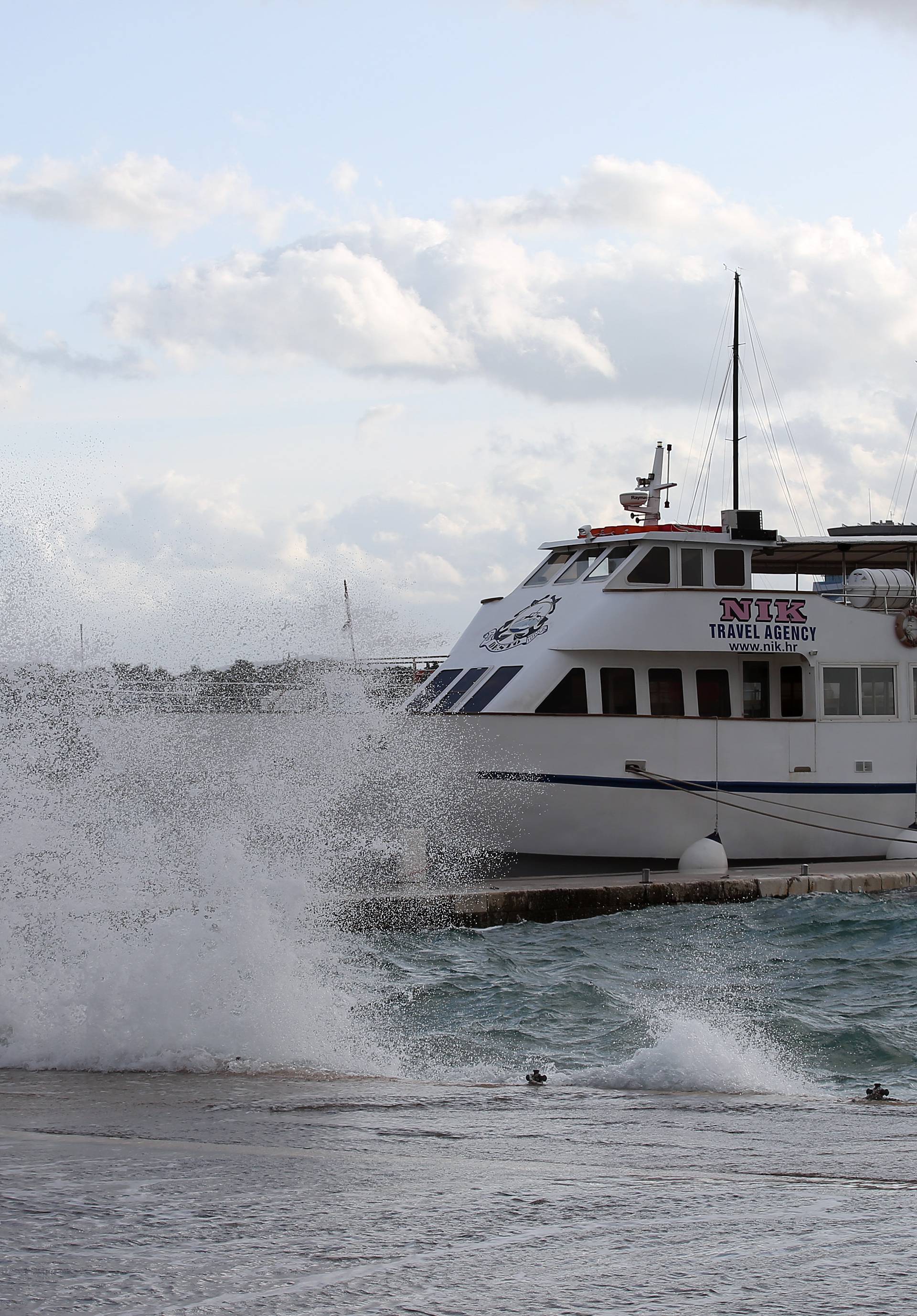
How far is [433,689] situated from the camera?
24516 millimetres

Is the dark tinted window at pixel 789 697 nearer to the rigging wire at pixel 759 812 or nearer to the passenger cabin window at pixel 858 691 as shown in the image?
the passenger cabin window at pixel 858 691

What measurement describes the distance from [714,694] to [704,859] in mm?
3142

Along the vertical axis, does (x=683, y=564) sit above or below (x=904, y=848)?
above

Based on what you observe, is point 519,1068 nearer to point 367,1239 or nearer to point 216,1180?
point 216,1180

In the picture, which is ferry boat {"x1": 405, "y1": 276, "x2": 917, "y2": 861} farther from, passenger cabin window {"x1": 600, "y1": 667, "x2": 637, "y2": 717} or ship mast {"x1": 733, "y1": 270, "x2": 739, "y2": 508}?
ship mast {"x1": 733, "y1": 270, "x2": 739, "y2": 508}

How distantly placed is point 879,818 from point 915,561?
4778mm

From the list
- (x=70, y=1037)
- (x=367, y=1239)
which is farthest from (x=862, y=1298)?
(x=70, y=1037)

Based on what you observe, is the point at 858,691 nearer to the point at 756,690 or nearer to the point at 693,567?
the point at 756,690

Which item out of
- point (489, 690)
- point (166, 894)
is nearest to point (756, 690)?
point (489, 690)

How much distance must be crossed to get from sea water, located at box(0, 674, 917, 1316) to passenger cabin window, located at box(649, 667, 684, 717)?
537 centimetres

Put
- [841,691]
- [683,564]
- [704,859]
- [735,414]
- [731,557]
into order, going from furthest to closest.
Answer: [735,414] → [731,557] → [841,691] → [683,564] → [704,859]

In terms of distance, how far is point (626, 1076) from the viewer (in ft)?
26.0

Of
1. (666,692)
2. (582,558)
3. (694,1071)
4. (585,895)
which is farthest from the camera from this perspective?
(582,558)

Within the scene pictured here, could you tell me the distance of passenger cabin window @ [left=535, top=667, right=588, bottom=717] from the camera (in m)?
22.0
